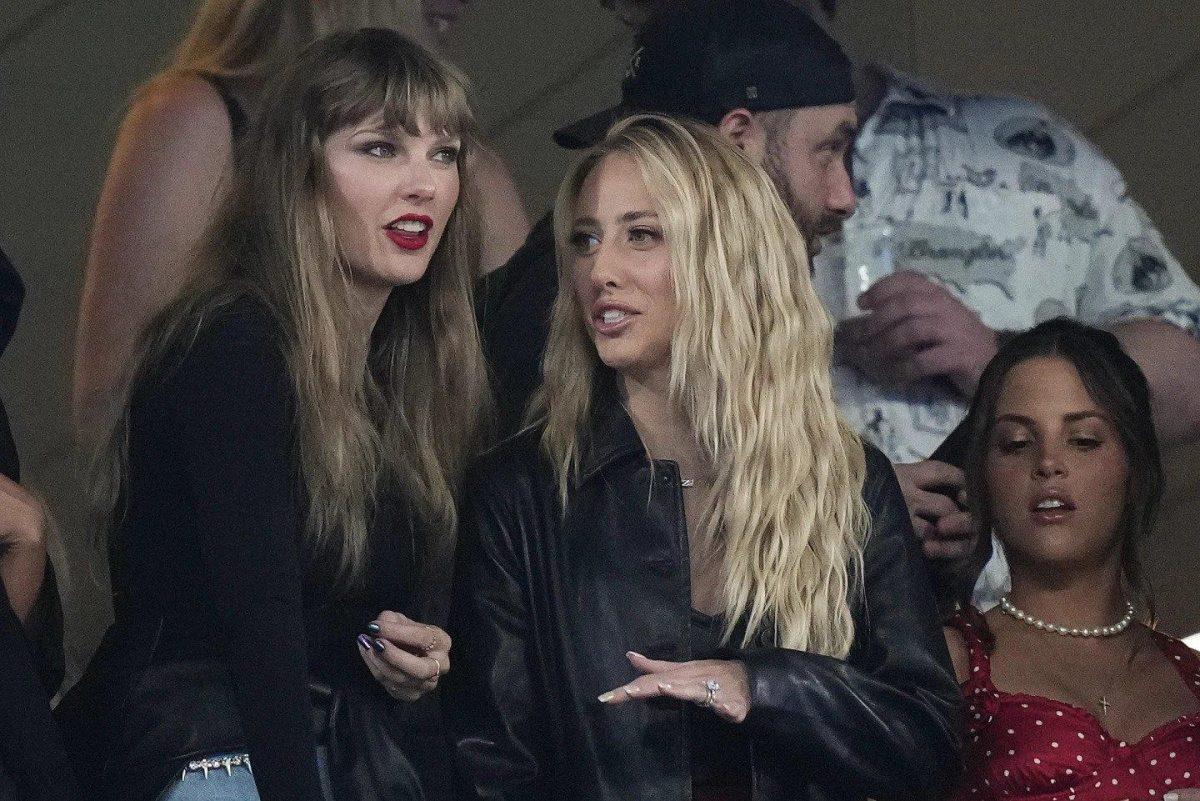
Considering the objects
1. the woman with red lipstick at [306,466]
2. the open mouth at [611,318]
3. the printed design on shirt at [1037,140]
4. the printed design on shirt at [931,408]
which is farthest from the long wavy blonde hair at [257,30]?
the printed design on shirt at [1037,140]

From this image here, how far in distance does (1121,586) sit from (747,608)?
82 centimetres

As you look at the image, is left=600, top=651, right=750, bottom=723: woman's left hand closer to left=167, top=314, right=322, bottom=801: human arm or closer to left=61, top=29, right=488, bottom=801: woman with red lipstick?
left=61, top=29, right=488, bottom=801: woman with red lipstick

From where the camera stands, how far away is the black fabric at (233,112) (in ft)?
13.8

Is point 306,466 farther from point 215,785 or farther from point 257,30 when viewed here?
point 257,30

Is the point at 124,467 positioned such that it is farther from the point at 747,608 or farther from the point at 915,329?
the point at 915,329

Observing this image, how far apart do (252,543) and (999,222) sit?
2.56 metres

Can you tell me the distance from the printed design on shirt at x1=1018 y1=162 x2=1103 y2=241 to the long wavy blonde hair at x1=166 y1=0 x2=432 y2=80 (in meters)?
1.52

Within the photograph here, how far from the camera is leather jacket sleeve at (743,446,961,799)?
312 centimetres

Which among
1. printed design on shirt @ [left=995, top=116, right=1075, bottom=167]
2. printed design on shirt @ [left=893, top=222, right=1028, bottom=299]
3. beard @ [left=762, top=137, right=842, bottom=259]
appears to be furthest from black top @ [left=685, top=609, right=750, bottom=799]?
printed design on shirt @ [left=995, top=116, right=1075, bottom=167]

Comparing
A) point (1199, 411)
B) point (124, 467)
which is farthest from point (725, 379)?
point (1199, 411)

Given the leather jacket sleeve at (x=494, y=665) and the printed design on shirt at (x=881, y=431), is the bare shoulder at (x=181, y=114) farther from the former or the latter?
the printed design on shirt at (x=881, y=431)

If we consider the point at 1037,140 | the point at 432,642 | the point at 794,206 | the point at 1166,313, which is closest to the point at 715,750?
the point at 432,642

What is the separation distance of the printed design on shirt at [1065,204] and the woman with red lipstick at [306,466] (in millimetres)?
1915

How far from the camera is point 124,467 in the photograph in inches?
121
